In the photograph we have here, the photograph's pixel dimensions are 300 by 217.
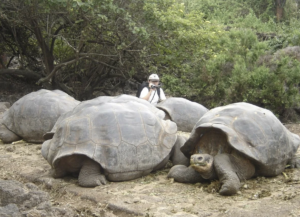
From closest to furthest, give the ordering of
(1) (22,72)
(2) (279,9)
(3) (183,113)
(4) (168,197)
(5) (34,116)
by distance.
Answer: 1. (4) (168,197)
2. (3) (183,113)
3. (5) (34,116)
4. (1) (22,72)
5. (2) (279,9)

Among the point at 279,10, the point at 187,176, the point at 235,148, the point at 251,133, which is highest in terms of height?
the point at 279,10

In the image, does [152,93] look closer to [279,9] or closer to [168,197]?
[168,197]

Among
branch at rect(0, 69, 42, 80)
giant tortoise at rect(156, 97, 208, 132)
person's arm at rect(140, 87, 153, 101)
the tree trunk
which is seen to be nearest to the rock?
giant tortoise at rect(156, 97, 208, 132)

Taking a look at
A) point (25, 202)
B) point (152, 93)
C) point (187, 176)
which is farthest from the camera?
point (152, 93)

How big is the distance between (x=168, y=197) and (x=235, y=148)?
2.30ft

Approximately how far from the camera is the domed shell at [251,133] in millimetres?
3576

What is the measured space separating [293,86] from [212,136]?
4.28 metres

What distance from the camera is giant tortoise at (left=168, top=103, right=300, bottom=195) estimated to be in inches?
138

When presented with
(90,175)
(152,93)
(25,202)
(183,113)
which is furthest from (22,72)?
(25,202)

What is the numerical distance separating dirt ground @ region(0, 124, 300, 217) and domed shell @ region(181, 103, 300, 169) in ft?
0.83

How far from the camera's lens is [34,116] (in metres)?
5.68

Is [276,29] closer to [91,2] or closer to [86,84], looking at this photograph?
[86,84]


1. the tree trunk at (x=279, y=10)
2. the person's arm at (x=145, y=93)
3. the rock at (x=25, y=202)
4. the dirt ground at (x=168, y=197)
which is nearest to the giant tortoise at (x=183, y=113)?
the person's arm at (x=145, y=93)

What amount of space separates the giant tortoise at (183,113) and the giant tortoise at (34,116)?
4.67 feet
